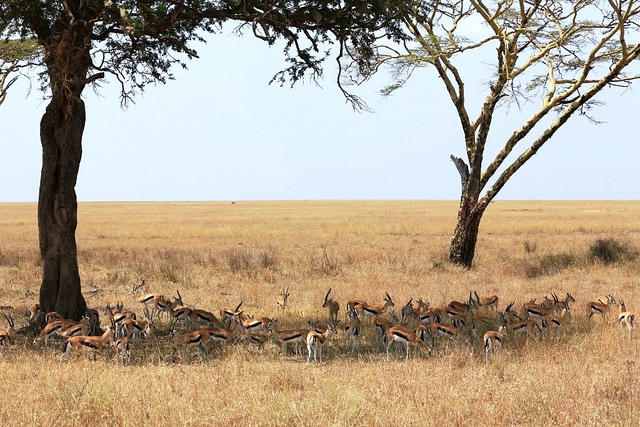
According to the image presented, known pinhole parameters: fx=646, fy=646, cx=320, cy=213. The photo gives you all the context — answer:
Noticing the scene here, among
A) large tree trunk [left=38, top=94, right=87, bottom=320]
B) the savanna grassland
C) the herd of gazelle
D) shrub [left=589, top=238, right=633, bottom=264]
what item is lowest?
the savanna grassland

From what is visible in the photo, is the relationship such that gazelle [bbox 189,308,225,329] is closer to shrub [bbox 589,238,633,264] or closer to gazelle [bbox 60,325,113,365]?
gazelle [bbox 60,325,113,365]

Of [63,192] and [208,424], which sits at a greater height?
[63,192]

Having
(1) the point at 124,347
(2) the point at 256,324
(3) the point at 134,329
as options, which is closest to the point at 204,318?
(2) the point at 256,324

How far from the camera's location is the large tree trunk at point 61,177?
1281 cm

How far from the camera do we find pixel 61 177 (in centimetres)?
1319

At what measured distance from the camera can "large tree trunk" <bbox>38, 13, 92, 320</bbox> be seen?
42.0ft

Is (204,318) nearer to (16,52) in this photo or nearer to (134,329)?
(134,329)

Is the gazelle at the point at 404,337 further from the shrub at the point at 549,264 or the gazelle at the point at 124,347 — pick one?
the shrub at the point at 549,264

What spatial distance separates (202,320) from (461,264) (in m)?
13.9

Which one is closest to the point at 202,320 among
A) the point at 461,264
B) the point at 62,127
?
the point at 62,127

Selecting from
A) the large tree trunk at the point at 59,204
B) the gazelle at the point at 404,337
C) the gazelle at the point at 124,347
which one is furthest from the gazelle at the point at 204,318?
the gazelle at the point at 404,337

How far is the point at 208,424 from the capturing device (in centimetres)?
706

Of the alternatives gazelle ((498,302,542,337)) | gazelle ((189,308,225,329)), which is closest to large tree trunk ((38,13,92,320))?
gazelle ((189,308,225,329))

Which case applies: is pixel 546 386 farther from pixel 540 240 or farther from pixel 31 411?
pixel 540 240
